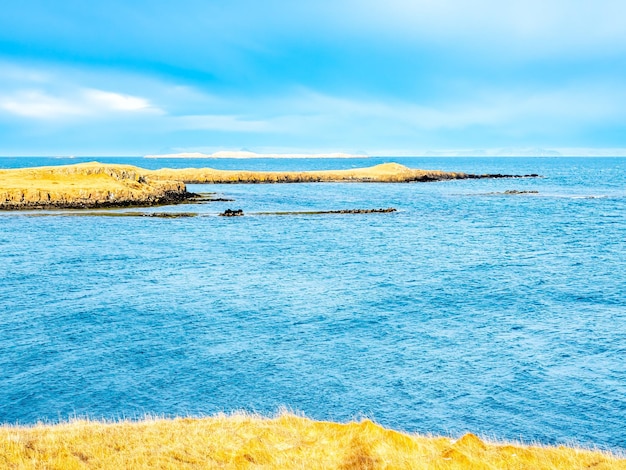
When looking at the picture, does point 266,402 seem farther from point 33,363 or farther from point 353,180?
point 353,180

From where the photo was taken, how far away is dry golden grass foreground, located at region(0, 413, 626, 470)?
1371cm

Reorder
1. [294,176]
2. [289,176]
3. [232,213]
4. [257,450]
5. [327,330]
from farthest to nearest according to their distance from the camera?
[294,176], [289,176], [232,213], [327,330], [257,450]

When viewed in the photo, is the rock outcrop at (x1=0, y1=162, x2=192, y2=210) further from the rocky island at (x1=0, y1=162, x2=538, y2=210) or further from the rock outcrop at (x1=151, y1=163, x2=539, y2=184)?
the rock outcrop at (x1=151, y1=163, x2=539, y2=184)

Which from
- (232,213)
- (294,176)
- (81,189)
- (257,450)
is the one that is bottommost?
(257,450)

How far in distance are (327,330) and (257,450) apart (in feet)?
56.8

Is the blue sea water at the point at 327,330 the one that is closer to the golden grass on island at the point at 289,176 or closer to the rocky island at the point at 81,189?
the rocky island at the point at 81,189

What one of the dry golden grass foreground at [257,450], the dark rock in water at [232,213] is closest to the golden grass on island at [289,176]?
the dark rock in water at [232,213]

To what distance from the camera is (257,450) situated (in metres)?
14.7

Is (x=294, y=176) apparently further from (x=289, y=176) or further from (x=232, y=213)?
(x=232, y=213)

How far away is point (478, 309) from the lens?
35.9 metres

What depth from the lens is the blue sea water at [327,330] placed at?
22.7 metres

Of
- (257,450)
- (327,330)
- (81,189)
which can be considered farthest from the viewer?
(81,189)

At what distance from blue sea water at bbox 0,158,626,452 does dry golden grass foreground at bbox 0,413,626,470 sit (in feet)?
17.4

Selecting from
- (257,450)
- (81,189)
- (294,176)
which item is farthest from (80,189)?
(257,450)
